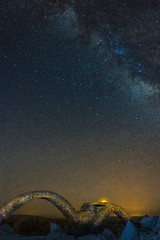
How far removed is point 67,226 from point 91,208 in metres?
0.87

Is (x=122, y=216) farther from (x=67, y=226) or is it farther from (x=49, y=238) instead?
(x=49, y=238)

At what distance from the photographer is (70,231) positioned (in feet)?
18.4

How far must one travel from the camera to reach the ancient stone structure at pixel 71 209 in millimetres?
5332

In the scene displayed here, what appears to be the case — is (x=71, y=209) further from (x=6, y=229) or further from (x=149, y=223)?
(x=149, y=223)

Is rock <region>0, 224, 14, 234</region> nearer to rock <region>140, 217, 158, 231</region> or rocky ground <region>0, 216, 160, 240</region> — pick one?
rocky ground <region>0, 216, 160, 240</region>

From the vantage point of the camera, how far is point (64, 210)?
5816 millimetres

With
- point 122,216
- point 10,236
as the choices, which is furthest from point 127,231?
point 10,236

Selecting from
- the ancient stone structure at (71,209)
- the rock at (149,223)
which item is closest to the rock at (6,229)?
the ancient stone structure at (71,209)

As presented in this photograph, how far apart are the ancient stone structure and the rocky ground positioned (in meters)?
0.24

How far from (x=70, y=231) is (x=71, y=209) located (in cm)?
55

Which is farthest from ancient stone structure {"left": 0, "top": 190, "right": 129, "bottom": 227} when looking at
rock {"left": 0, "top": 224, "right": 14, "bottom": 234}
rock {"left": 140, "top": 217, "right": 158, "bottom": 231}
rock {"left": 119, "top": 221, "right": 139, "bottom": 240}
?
rock {"left": 119, "top": 221, "right": 139, "bottom": 240}

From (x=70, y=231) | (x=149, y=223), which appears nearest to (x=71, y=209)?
(x=70, y=231)

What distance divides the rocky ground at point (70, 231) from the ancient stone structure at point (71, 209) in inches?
9.6

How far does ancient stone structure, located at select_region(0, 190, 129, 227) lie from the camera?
5332 mm
